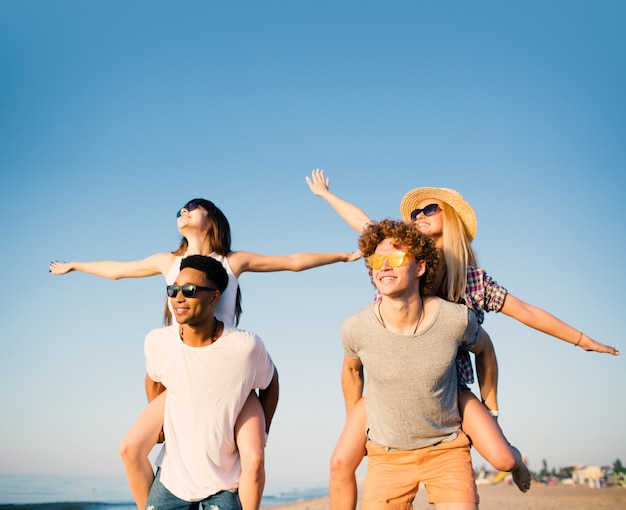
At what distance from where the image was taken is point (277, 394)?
20.0 ft

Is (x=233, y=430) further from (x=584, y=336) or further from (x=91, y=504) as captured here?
(x=91, y=504)

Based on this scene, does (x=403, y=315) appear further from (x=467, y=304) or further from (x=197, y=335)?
(x=197, y=335)

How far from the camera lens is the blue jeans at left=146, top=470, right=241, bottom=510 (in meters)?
5.39

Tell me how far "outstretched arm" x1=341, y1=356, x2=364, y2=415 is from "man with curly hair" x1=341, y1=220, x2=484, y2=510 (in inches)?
9.7

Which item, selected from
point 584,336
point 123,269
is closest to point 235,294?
point 123,269

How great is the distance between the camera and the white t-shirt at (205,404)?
544cm

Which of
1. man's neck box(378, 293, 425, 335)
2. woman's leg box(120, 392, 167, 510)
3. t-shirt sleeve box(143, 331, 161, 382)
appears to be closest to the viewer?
man's neck box(378, 293, 425, 335)

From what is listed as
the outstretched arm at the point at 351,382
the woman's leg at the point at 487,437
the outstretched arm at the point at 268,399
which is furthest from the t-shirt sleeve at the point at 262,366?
the woman's leg at the point at 487,437

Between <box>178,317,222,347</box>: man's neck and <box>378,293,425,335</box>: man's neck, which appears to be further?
<box>178,317,222,347</box>: man's neck

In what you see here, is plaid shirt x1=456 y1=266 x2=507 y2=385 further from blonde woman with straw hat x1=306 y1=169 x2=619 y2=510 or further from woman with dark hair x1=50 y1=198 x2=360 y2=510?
woman with dark hair x1=50 y1=198 x2=360 y2=510

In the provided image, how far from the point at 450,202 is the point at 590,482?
25.7m

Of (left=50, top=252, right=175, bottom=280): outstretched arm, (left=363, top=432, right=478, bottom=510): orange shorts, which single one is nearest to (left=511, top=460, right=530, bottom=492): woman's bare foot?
(left=363, top=432, right=478, bottom=510): orange shorts

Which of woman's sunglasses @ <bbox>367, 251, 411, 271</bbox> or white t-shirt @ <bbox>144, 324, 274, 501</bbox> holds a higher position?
woman's sunglasses @ <bbox>367, 251, 411, 271</bbox>

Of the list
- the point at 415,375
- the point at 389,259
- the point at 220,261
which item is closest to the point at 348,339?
the point at 415,375
